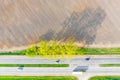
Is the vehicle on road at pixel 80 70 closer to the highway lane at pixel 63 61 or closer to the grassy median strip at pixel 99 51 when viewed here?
the highway lane at pixel 63 61

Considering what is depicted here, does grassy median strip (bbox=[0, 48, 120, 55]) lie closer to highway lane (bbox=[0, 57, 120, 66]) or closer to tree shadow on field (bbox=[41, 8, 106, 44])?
highway lane (bbox=[0, 57, 120, 66])

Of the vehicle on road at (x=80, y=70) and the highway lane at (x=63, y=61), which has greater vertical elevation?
the highway lane at (x=63, y=61)

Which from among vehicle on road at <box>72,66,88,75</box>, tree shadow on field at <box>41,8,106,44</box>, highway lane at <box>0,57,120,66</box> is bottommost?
vehicle on road at <box>72,66,88,75</box>

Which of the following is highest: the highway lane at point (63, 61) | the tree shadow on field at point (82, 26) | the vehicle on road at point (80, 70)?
the tree shadow on field at point (82, 26)

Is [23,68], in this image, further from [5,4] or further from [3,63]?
[5,4]

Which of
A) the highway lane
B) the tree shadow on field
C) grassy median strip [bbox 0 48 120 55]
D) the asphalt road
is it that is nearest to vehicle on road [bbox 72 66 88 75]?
the asphalt road

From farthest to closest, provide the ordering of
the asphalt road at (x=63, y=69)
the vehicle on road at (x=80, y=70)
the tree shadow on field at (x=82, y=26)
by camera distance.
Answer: the tree shadow on field at (x=82, y=26)
the asphalt road at (x=63, y=69)
the vehicle on road at (x=80, y=70)

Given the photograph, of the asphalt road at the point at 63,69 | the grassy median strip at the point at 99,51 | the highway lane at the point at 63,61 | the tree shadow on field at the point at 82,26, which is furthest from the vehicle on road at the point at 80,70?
the tree shadow on field at the point at 82,26

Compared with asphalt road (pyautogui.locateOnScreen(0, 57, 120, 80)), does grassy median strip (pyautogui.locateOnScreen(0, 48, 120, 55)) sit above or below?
above
